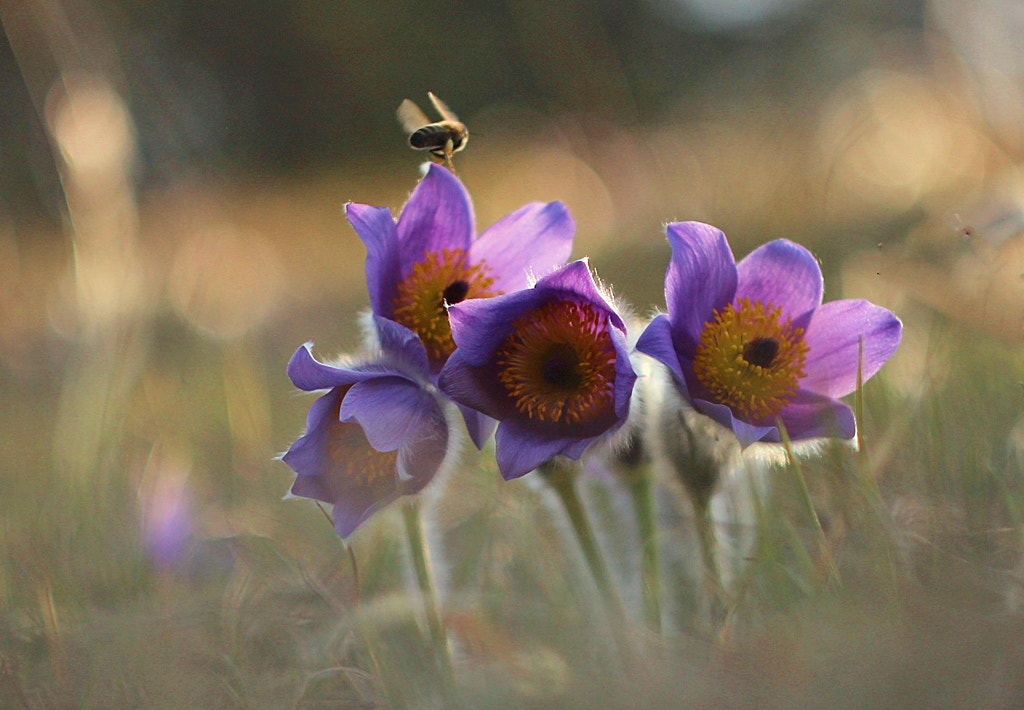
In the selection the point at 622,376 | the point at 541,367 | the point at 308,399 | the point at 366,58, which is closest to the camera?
the point at 622,376

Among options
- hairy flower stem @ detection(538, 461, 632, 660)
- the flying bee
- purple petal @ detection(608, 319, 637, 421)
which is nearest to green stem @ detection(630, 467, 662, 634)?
hairy flower stem @ detection(538, 461, 632, 660)

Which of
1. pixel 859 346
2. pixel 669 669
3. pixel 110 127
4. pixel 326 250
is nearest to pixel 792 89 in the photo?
pixel 326 250

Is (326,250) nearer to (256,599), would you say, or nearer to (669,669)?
(256,599)

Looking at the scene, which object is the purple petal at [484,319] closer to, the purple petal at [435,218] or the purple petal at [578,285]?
the purple petal at [578,285]

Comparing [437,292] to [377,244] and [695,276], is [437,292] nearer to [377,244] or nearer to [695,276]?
[377,244]

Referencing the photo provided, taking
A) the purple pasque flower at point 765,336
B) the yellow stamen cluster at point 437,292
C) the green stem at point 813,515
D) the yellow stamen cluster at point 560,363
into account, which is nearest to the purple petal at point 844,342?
the purple pasque flower at point 765,336

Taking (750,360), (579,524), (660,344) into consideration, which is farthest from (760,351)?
(579,524)
